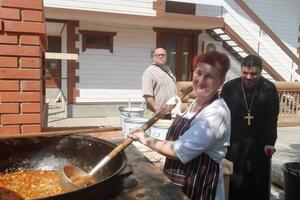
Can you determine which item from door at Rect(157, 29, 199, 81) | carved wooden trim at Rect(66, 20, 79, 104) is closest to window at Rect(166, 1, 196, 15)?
door at Rect(157, 29, 199, 81)

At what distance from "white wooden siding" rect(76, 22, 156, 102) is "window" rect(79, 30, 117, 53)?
0.44 ft

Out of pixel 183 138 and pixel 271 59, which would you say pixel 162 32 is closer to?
pixel 271 59

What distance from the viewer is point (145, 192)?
1.71 meters

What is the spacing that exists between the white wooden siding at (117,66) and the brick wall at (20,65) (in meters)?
8.91

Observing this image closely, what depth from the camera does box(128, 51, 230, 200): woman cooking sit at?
6.40ft

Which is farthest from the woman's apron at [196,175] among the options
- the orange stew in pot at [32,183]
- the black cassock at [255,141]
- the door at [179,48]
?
the door at [179,48]

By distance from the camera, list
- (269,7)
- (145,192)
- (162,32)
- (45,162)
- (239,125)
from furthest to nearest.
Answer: (269,7) → (162,32) → (239,125) → (45,162) → (145,192)

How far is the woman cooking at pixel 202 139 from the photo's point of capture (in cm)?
195

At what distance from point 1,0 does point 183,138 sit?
5.49ft

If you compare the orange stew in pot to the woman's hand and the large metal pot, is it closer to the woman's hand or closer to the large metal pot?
the large metal pot

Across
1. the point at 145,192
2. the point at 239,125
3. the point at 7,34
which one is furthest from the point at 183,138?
the point at 239,125

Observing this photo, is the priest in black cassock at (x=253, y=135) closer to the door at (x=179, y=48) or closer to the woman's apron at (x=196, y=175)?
the woman's apron at (x=196, y=175)

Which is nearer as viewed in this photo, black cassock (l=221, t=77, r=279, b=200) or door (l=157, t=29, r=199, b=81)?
black cassock (l=221, t=77, r=279, b=200)

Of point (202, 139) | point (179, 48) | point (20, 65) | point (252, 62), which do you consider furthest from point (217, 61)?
point (179, 48)
